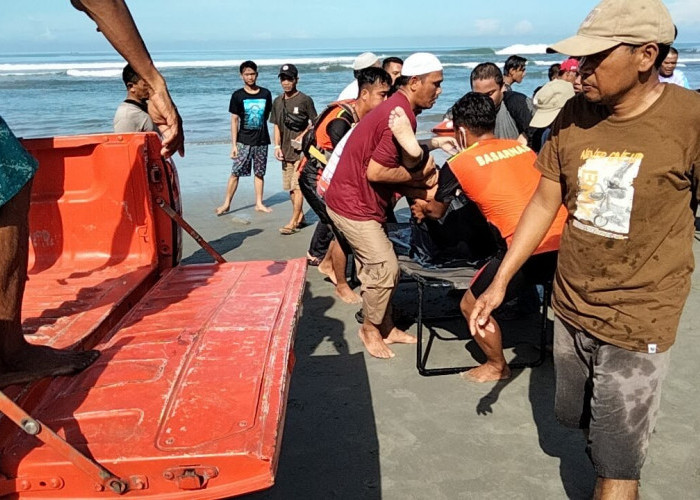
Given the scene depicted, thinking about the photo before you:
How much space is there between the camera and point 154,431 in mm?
2055

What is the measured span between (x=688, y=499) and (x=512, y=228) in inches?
59.1

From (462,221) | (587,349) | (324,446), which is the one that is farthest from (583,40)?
(462,221)

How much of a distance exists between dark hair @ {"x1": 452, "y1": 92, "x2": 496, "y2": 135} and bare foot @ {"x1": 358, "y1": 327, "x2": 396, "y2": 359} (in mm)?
1428

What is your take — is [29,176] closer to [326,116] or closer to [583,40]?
[583,40]

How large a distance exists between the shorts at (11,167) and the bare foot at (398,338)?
8.75 ft

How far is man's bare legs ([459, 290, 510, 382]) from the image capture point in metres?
3.73

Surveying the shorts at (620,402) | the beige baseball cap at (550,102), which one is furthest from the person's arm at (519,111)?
the shorts at (620,402)

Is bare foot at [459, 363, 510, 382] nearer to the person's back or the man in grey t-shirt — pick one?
the person's back

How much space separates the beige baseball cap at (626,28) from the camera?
2021 mm

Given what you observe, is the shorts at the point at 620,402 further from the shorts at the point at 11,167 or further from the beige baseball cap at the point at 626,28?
the shorts at the point at 11,167

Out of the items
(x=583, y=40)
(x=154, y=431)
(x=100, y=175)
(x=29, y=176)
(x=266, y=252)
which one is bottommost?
(x=266, y=252)

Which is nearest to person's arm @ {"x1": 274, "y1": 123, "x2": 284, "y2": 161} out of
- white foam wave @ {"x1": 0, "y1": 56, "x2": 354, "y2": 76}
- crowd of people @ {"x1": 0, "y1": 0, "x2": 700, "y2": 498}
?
crowd of people @ {"x1": 0, "y1": 0, "x2": 700, "y2": 498}

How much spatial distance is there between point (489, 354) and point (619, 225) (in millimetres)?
1729

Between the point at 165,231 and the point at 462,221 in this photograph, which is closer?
the point at 165,231
